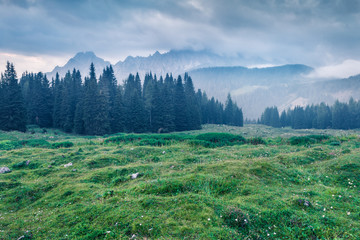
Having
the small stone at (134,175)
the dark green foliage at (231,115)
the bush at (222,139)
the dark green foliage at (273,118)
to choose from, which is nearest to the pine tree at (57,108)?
the bush at (222,139)

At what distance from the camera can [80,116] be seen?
176 feet

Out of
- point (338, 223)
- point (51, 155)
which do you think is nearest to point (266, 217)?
point (338, 223)

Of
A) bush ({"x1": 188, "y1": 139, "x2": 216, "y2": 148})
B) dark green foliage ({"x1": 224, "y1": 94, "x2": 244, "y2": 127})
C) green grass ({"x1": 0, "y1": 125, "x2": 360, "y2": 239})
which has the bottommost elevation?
green grass ({"x1": 0, "y1": 125, "x2": 360, "y2": 239})

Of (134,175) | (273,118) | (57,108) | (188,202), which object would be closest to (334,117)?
(273,118)

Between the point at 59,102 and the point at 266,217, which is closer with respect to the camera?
the point at 266,217

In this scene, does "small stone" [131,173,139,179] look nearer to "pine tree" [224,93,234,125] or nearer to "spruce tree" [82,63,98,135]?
"spruce tree" [82,63,98,135]

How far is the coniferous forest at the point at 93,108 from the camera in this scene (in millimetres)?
49938

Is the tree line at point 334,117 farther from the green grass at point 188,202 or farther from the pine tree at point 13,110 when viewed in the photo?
the pine tree at point 13,110

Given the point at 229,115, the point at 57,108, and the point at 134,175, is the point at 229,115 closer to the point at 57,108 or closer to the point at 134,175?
the point at 57,108

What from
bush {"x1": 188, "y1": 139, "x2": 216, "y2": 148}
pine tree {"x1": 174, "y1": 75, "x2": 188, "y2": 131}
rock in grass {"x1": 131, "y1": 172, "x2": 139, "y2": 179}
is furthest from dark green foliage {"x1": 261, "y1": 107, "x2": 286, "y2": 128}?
rock in grass {"x1": 131, "y1": 172, "x2": 139, "y2": 179}

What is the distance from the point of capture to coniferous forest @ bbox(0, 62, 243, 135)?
49.9 metres

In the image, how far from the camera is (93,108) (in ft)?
168

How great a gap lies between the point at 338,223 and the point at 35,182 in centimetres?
1392

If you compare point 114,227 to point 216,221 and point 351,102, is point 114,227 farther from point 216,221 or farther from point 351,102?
point 351,102
